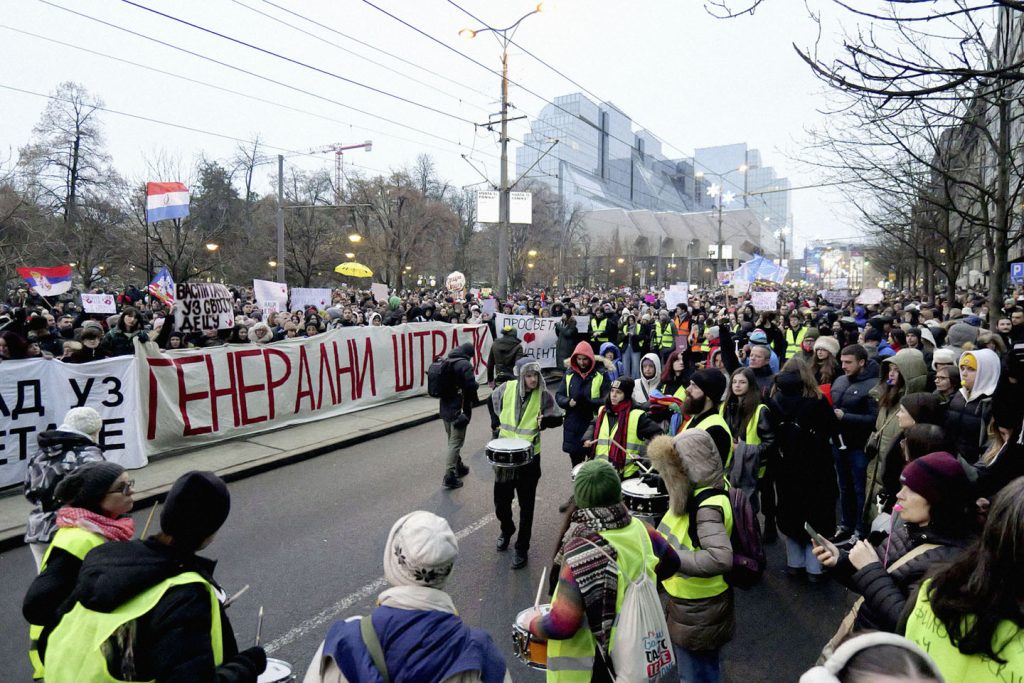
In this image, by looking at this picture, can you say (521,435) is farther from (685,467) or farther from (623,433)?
(685,467)

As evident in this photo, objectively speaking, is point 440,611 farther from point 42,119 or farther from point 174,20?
point 42,119

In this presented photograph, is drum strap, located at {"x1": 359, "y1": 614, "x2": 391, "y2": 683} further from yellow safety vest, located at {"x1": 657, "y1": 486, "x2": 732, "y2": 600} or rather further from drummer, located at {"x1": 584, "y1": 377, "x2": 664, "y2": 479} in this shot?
drummer, located at {"x1": 584, "y1": 377, "x2": 664, "y2": 479}

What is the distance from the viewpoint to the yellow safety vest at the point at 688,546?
9.77ft

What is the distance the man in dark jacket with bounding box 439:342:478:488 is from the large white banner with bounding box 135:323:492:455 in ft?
12.1

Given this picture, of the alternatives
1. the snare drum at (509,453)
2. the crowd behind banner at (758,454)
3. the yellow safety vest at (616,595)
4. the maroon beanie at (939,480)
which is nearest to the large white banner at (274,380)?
the crowd behind banner at (758,454)

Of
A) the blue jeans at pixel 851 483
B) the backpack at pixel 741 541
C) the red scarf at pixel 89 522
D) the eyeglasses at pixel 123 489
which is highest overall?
the eyeglasses at pixel 123 489

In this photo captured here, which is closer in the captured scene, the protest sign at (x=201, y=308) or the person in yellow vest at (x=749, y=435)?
the person in yellow vest at (x=749, y=435)

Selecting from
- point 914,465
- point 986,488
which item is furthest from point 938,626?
point 986,488

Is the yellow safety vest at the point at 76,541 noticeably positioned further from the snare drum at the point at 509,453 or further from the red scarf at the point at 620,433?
the red scarf at the point at 620,433

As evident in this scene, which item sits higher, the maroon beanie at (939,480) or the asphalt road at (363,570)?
the maroon beanie at (939,480)

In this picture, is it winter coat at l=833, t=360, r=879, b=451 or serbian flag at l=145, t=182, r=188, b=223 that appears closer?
winter coat at l=833, t=360, r=879, b=451

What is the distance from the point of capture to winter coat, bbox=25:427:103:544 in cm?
347

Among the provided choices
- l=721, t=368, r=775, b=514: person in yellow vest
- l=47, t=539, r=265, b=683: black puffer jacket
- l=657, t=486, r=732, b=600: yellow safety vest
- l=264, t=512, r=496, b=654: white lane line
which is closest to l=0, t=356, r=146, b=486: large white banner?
l=264, t=512, r=496, b=654: white lane line

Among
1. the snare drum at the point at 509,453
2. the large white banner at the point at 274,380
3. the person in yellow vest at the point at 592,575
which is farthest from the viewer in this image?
the large white banner at the point at 274,380
